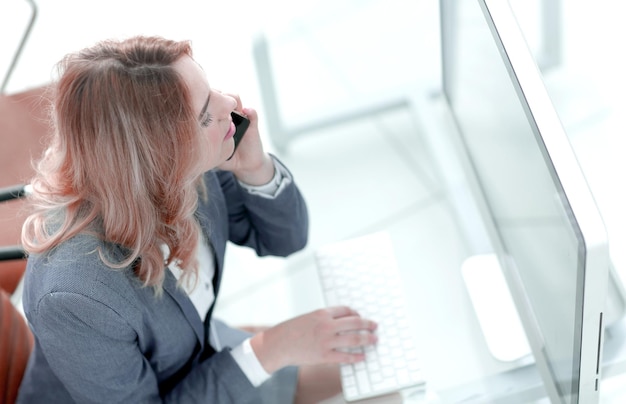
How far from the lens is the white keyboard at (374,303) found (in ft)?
3.81

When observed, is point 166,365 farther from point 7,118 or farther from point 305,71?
point 305,71

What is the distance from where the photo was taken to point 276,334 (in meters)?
1.17

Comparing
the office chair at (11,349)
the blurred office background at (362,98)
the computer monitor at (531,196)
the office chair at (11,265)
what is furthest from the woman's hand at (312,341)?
the office chair at (11,265)

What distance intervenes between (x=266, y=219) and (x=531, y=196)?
483 mm

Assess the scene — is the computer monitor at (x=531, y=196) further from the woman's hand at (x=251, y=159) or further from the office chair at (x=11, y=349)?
the office chair at (x=11, y=349)

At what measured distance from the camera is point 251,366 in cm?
117

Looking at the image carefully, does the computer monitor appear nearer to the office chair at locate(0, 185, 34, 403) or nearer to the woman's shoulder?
the woman's shoulder

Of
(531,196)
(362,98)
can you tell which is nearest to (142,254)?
(531,196)

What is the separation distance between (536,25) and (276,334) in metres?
0.88

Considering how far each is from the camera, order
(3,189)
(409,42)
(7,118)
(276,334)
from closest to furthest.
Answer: (276,334)
(3,189)
(7,118)
(409,42)

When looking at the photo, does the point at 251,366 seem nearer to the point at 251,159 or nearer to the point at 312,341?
the point at 312,341

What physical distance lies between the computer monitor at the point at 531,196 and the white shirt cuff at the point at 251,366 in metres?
0.41

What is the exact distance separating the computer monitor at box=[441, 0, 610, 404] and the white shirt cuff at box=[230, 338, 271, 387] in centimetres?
41

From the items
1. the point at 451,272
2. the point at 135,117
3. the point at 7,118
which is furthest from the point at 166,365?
the point at 7,118
